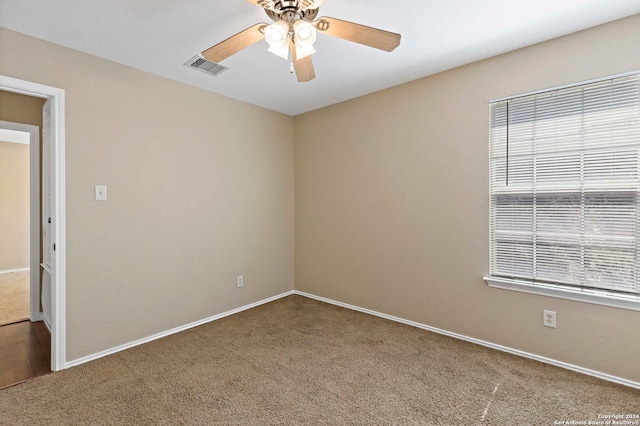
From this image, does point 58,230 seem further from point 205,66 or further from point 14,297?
point 14,297

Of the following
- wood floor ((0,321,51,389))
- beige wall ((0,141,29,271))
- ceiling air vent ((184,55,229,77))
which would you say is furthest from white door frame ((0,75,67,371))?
beige wall ((0,141,29,271))

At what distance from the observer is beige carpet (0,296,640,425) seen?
178cm

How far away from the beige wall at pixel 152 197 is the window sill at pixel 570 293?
103 inches

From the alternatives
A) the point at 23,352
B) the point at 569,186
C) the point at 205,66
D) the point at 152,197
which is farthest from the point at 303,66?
the point at 23,352

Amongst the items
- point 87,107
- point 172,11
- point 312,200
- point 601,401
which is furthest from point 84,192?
point 601,401

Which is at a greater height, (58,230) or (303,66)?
(303,66)

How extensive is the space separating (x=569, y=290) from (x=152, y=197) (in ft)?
11.5

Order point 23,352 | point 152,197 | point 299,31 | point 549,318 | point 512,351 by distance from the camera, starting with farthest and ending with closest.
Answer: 1. point 152,197
2. point 23,352
3. point 512,351
4. point 549,318
5. point 299,31

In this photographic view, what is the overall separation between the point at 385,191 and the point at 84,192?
271 cm

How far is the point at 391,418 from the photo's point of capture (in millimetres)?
1757

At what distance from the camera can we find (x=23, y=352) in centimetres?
259

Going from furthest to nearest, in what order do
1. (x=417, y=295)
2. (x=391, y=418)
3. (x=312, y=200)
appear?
(x=312, y=200), (x=417, y=295), (x=391, y=418)

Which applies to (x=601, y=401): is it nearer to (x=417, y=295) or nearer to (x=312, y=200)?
(x=417, y=295)

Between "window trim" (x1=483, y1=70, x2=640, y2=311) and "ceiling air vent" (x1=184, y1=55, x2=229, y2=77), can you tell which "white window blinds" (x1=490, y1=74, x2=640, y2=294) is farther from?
"ceiling air vent" (x1=184, y1=55, x2=229, y2=77)
